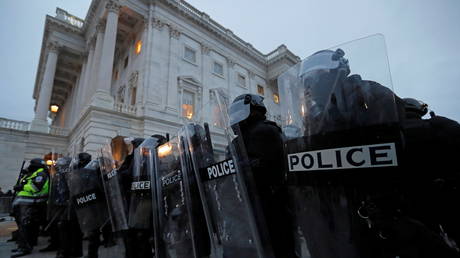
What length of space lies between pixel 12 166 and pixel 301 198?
22.1 m

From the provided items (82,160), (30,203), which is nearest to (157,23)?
(30,203)

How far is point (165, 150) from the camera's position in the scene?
263 centimetres

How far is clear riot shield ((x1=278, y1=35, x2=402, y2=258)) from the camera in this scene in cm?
100

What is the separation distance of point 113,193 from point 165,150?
1.28 metres

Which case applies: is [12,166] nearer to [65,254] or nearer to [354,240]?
[65,254]

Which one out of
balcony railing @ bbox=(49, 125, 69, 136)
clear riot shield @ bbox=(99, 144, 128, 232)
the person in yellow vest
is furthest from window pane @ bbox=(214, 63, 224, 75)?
clear riot shield @ bbox=(99, 144, 128, 232)

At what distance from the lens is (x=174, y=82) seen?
16.5m

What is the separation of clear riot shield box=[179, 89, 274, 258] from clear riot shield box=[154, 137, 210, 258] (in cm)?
17

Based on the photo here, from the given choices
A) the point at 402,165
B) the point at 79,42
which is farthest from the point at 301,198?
the point at 79,42

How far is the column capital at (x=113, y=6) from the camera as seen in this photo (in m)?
15.4

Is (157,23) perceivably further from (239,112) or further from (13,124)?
(239,112)

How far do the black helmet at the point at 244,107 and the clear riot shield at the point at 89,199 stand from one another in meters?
2.76

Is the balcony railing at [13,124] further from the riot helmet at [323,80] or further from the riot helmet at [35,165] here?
the riot helmet at [323,80]

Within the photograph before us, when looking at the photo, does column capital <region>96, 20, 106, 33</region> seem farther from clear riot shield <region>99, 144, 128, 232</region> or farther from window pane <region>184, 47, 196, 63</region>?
clear riot shield <region>99, 144, 128, 232</region>
